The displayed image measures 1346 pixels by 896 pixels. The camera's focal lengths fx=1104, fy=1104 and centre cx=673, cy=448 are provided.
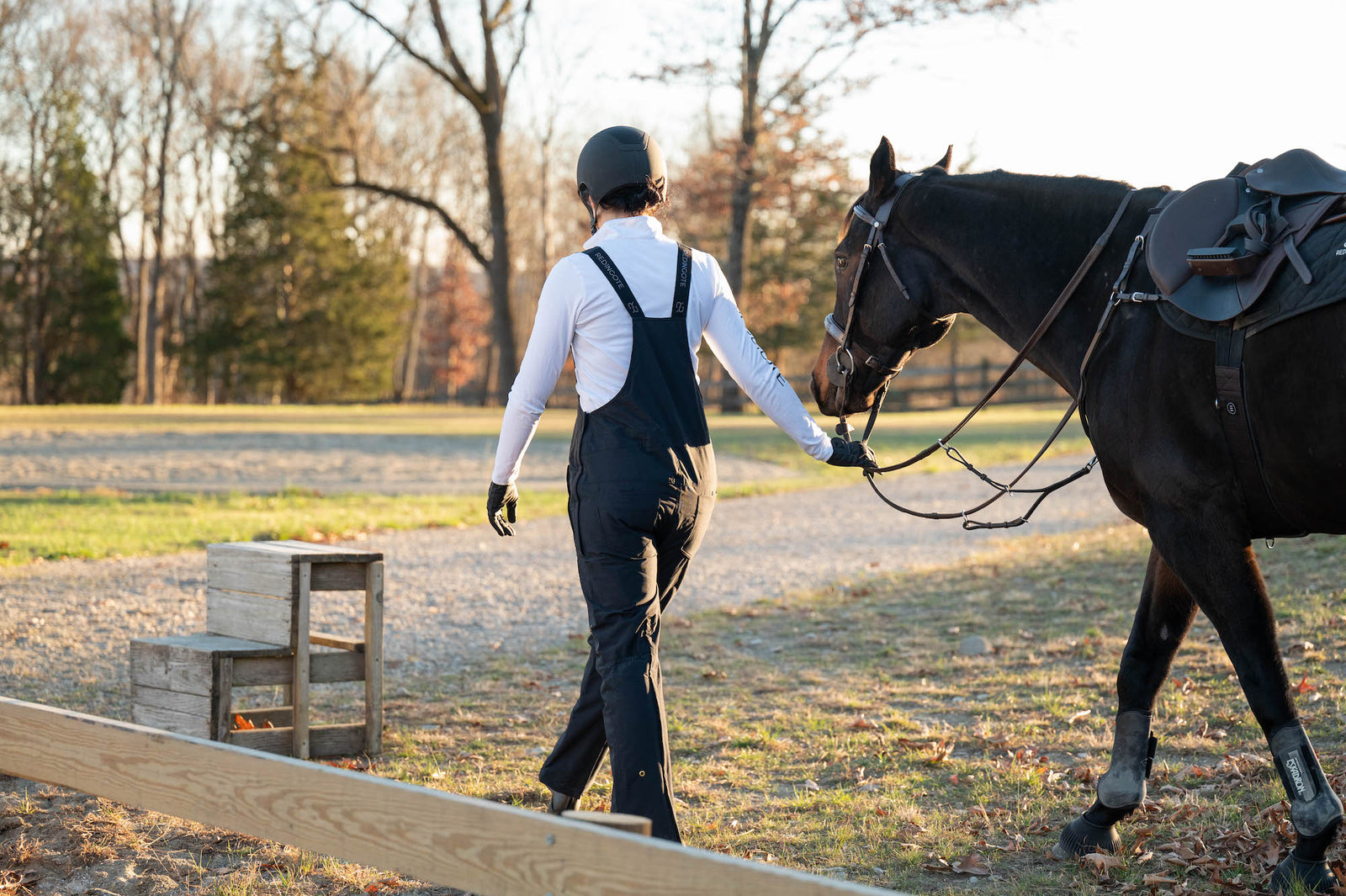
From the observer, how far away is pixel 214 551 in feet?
16.6

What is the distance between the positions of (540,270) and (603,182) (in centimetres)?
4823

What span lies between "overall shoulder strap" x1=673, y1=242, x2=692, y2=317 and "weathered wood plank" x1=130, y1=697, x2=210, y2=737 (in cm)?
282

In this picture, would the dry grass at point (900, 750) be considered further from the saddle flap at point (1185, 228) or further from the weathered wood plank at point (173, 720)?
the saddle flap at point (1185, 228)

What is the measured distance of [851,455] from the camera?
3684 millimetres

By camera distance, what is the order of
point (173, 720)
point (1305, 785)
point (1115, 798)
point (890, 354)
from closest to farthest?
point (1305, 785) < point (1115, 798) < point (890, 354) < point (173, 720)

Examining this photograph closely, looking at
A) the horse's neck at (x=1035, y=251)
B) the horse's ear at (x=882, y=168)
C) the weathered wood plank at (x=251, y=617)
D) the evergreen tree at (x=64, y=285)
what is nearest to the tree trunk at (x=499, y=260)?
the evergreen tree at (x=64, y=285)

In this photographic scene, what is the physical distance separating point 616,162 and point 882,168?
3.74 ft

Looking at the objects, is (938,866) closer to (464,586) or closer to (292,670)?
(292,670)

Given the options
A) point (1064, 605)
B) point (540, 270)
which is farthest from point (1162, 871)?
point (540, 270)

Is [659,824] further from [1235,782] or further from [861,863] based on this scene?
[1235,782]

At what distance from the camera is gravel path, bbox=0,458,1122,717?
6.75 meters

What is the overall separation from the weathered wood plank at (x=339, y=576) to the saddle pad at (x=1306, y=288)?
3.63 m

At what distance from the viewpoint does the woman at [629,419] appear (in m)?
3.27

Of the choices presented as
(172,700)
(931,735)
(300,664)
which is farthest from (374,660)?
(931,735)
